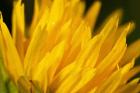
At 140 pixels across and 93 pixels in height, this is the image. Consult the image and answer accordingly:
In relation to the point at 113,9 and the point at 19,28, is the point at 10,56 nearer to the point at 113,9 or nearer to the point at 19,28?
the point at 19,28

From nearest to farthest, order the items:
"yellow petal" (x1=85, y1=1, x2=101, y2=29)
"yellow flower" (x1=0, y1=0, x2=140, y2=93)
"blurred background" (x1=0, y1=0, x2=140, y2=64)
Result: "yellow flower" (x1=0, y1=0, x2=140, y2=93), "yellow petal" (x1=85, y1=1, x2=101, y2=29), "blurred background" (x1=0, y1=0, x2=140, y2=64)

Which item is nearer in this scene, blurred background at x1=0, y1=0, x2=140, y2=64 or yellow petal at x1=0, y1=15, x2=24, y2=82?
yellow petal at x1=0, y1=15, x2=24, y2=82

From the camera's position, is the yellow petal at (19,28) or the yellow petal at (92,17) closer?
the yellow petal at (19,28)

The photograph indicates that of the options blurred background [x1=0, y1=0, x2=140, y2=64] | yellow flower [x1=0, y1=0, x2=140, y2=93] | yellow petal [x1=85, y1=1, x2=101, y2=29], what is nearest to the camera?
yellow flower [x1=0, y1=0, x2=140, y2=93]

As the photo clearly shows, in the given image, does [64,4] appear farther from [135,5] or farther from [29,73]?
[135,5]

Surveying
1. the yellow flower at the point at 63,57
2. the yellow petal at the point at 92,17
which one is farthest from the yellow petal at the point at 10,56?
the yellow petal at the point at 92,17

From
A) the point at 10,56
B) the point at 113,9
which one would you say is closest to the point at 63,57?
the point at 10,56

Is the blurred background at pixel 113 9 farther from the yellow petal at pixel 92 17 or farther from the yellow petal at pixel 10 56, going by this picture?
the yellow petal at pixel 10 56

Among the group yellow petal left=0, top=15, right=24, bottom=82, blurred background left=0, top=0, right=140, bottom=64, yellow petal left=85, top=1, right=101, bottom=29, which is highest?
blurred background left=0, top=0, right=140, bottom=64

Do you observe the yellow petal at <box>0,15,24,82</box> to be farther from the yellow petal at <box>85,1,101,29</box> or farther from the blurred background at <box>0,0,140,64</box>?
the blurred background at <box>0,0,140,64</box>

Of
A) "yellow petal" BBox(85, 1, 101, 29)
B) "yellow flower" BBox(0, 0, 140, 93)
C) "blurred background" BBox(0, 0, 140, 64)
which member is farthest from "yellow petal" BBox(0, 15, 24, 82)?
"blurred background" BBox(0, 0, 140, 64)
